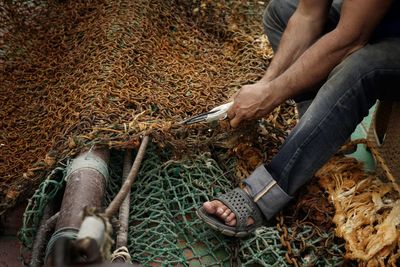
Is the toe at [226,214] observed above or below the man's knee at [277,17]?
below

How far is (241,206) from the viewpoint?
2178mm

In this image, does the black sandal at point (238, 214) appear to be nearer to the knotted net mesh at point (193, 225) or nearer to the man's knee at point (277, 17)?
the knotted net mesh at point (193, 225)

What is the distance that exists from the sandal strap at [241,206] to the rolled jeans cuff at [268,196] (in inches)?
1.0

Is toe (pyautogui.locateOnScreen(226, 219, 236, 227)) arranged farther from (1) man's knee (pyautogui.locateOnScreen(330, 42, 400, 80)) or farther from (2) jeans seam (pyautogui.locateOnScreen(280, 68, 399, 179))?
(1) man's knee (pyautogui.locateOnScreen(330, 42, 400, 80))

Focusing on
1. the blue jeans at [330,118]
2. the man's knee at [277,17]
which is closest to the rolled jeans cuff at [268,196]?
the blue jeans at [330,118]

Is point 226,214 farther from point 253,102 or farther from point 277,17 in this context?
point 277,17

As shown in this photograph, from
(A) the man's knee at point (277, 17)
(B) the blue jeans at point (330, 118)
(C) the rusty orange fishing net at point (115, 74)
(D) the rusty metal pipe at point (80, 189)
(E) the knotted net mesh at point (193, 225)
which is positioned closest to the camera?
(D) the rusty metal pipe at point (80, 189)

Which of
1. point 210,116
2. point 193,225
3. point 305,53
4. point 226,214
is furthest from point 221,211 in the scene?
point 305,53

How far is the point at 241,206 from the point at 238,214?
0.05 meters

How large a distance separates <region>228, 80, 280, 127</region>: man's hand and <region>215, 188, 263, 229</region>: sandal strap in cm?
36

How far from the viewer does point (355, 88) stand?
7.06 feet

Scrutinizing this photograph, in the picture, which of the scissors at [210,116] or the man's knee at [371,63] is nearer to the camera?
the man's knee at [371,63]

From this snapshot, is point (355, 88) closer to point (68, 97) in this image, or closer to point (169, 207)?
point (169, 207)

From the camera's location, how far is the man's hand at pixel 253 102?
7.69 feet
